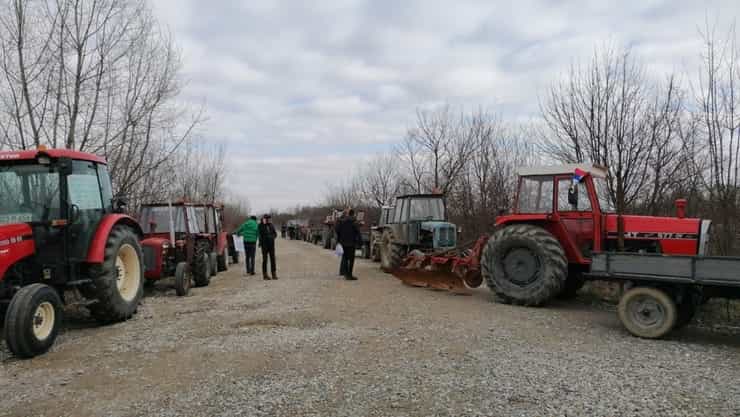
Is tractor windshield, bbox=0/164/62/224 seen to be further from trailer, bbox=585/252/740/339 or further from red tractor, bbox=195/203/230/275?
trailer, bbox=585/252/740/339

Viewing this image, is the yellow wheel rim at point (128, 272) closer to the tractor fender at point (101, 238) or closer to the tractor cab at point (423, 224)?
the tractor fender at point (101, 238)

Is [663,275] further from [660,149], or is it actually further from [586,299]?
[660,149]

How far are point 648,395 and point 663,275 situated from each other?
91.9 inches

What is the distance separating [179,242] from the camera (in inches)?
406

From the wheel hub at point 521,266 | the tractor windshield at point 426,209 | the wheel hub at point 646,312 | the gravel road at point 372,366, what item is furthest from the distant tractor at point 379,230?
the wheel hub at point 646,312

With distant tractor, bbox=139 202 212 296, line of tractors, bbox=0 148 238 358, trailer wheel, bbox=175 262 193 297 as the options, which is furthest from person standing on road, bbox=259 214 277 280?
line of tractors, bbox=0 148 238 358

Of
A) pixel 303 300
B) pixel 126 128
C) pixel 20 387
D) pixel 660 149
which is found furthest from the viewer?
pixel 126 128

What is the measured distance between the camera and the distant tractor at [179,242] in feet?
31.7

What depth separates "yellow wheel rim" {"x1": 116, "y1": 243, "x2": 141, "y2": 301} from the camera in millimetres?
7301

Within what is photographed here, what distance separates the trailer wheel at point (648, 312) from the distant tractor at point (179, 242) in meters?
7.43

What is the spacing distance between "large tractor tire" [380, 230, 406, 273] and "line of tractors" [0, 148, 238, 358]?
21.0 ft

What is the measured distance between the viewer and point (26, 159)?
6168 millimetres

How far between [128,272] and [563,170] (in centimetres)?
689

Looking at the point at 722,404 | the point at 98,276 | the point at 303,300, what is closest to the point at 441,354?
the point at 722,404
